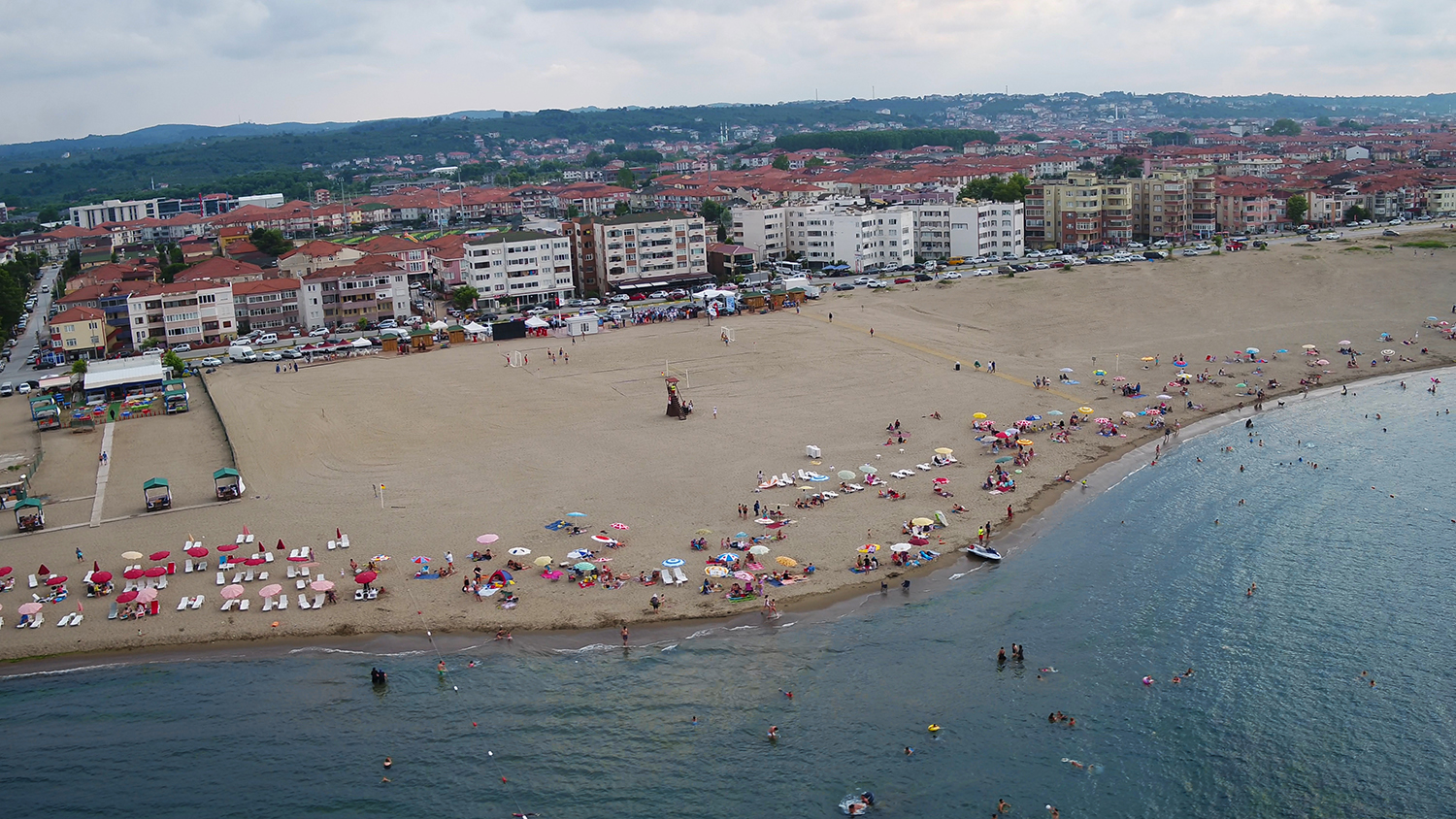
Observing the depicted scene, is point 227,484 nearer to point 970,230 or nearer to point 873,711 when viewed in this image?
point 873,711

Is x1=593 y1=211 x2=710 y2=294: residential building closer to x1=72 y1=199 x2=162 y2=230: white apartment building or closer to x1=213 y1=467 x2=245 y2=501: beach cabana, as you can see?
x1=213 y1=467 x2=245 y2=501: beach cabana

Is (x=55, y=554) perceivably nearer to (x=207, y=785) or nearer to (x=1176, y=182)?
(x=207, y=785)

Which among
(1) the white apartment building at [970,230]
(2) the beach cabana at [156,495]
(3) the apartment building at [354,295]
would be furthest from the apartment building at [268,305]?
(1) the white apartment building at [970,230]

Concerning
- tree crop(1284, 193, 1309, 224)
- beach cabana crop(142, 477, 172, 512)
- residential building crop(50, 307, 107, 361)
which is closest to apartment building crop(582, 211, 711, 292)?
residential building crop(50, 307, 107, 361)

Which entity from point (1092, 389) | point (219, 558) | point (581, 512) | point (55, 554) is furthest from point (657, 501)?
point (1092, 389)

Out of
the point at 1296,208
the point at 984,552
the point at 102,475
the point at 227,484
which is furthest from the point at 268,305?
the point at 1296,208

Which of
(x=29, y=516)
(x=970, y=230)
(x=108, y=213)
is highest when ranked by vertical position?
(x=108, y=213)
